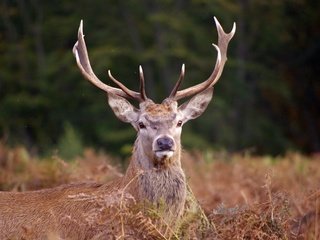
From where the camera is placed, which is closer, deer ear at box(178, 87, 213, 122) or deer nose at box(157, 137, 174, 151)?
deer nose at box(157, 137, 174, 151)

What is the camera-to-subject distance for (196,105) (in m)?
10.4

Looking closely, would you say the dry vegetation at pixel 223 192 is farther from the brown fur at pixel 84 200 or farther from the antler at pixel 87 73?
the antler at pixel 87 73

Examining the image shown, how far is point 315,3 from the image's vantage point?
31688mm

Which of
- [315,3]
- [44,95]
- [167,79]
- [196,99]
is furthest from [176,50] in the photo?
[196,99]

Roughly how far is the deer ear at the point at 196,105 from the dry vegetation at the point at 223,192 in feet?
2.42

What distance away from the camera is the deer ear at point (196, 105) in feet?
33.8

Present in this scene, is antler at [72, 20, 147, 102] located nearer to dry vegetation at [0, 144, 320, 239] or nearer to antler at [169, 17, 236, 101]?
antler at [169, 17, 236, 101]

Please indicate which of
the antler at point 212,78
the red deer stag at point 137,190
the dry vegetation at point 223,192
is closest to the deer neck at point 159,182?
the red deer stag at point 137,190

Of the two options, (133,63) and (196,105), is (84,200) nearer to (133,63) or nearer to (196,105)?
(196,105)

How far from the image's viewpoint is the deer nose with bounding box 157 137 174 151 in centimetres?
943

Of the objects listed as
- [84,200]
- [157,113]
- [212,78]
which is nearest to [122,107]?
[157,113]

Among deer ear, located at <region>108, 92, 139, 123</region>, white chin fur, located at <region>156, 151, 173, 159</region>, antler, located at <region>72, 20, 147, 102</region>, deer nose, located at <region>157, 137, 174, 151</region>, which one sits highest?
antler, located at <region>72, 20, 147, 102</region>

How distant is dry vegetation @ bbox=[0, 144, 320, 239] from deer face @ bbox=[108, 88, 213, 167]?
1.38 feet

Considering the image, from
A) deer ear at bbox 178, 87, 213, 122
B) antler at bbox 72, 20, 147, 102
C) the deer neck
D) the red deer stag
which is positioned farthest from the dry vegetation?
antler at bbox 72, 20, 147, 102
